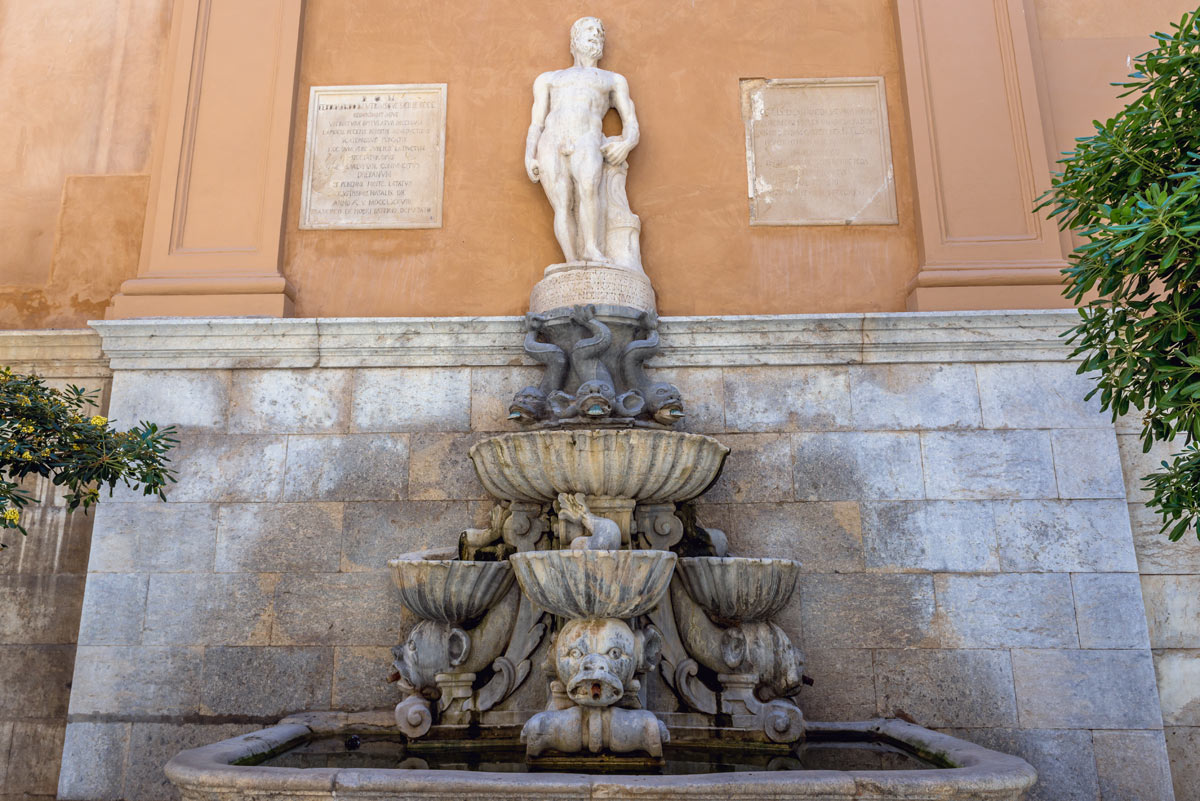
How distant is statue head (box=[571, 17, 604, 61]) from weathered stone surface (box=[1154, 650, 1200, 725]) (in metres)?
5.03

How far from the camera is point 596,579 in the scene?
401cm

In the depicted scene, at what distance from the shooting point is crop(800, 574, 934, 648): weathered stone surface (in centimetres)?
516

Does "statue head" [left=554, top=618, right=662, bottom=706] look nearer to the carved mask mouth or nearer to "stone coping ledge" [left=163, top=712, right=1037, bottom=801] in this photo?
the carved mask mouth

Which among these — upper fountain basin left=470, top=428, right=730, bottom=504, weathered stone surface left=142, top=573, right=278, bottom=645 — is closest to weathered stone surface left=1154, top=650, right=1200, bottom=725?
upper fountain basin left=470, top=428, right=730, bottom=504

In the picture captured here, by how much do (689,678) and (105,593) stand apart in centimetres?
329

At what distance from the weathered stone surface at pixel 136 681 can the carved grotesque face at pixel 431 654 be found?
1.37 metres

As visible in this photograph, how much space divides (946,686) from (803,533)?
3.58ft

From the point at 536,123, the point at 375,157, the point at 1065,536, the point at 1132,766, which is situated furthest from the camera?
the point at 375,157

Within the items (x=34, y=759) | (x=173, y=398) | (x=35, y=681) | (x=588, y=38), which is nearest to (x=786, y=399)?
(x=588, y=38)

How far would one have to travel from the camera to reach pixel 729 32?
6.64 meters

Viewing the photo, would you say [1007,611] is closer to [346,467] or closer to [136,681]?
[346,467]

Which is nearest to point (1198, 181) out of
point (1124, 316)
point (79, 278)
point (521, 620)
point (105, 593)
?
point (1124, 316)

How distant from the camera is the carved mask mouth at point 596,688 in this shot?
388 centimetres

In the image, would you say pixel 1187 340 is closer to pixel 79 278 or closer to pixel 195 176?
pixel 195 176
